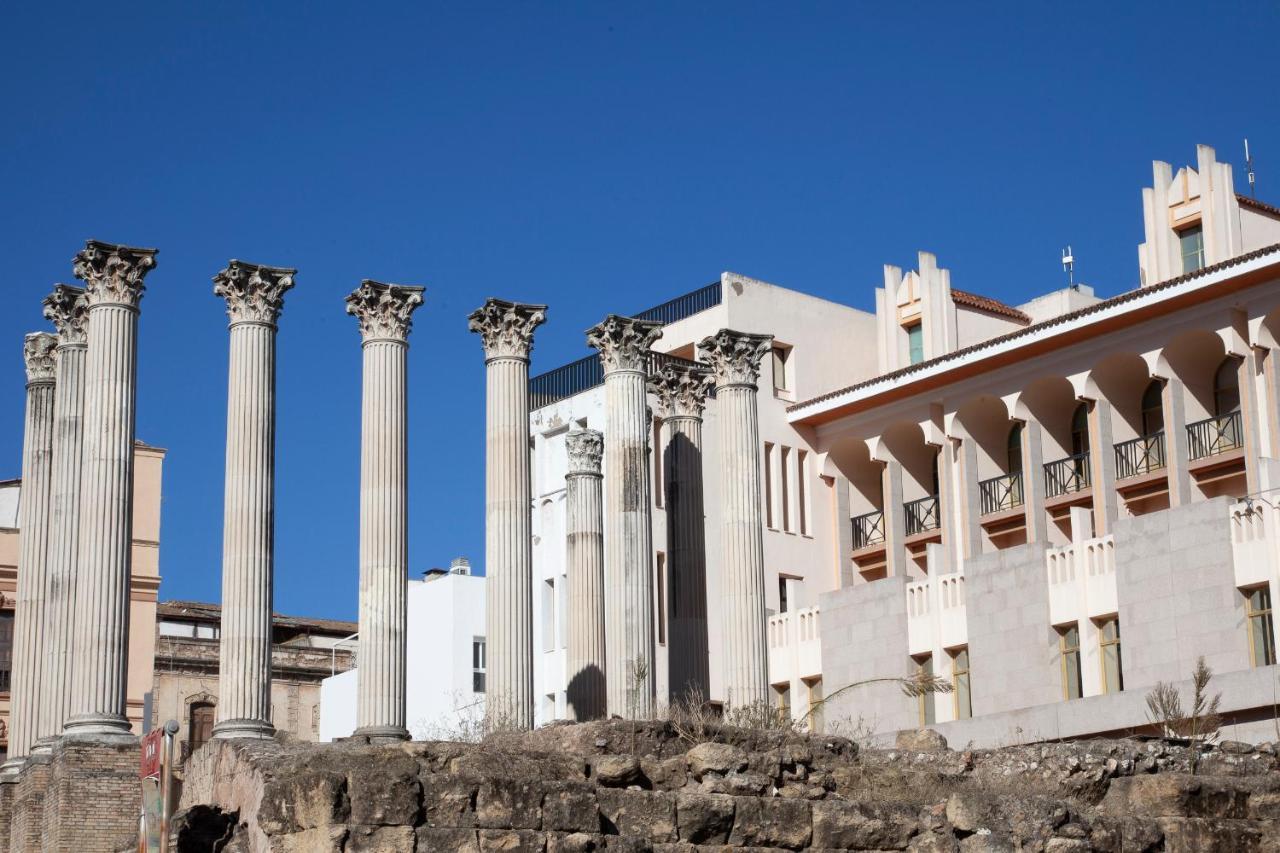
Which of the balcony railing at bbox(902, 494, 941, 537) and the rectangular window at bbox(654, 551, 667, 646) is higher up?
the balcony railing at bbox(902, 494, 941, 537)

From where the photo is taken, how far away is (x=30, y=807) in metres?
34.6

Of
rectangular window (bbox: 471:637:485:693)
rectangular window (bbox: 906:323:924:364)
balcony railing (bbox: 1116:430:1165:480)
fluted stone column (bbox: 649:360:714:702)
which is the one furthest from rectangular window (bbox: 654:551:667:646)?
balcony railing (bbox: 1116:430:1165:480)

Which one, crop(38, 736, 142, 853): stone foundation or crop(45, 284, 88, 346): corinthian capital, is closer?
crop(38, 736, 142, 853): stone foundation

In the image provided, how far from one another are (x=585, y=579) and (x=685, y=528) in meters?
2.87

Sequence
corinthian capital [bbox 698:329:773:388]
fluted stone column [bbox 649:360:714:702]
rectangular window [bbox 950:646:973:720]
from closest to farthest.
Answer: fluted stone column [bbox 649:360:714:702] < corinthian capital [bbox 698:329:773:388] < rectangular window [bbox 950:646:973:720]

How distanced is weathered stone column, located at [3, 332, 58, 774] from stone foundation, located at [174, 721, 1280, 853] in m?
12.1

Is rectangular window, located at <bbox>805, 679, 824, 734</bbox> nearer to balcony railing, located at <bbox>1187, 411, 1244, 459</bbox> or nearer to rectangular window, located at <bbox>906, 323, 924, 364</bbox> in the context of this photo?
balcony railing, located at <bbox>1187, 411, 1244, 459</bbox>

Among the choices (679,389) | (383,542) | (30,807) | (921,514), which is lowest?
(30,807)

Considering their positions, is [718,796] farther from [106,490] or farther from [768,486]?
[768,486]

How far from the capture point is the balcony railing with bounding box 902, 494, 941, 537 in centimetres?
5588

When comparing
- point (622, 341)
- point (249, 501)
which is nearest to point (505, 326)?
point (622, 341)

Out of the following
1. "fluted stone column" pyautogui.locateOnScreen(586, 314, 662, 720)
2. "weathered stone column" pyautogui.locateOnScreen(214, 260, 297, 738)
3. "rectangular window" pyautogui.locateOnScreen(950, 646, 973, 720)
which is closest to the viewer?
"weathered stone column" pyautogui.locateOnScreen(214, 260, 297, 738)

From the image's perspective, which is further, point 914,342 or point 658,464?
point 914,342

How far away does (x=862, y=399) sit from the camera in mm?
55344
